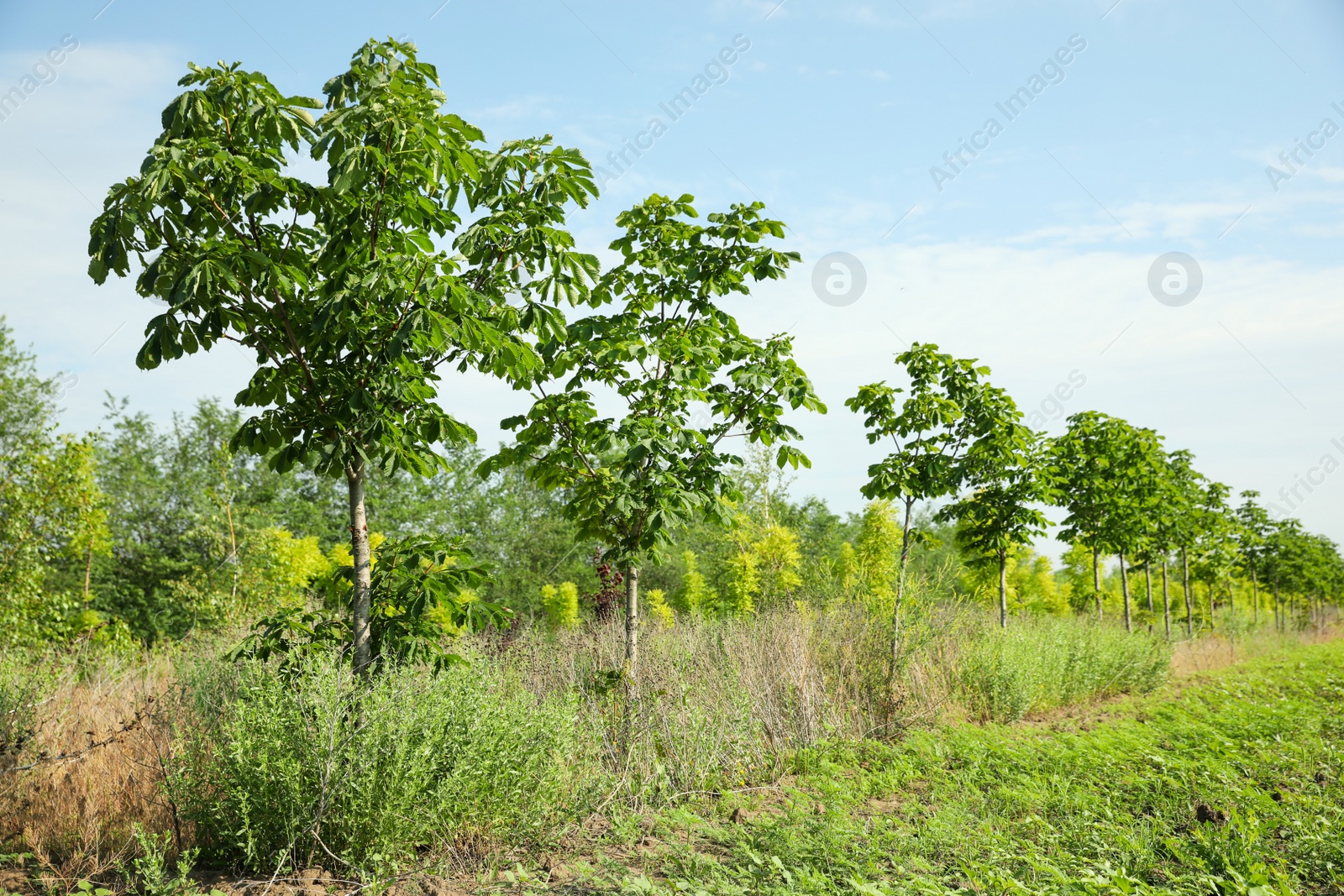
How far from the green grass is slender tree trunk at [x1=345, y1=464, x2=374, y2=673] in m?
1.51

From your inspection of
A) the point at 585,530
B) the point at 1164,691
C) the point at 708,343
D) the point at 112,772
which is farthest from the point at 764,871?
the point at 1164,691

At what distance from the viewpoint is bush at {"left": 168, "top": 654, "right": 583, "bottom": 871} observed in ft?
11.2

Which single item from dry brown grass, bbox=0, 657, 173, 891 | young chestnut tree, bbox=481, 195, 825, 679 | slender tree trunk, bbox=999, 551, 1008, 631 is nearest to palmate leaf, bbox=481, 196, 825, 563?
young chestnut tree, bbox=481, 195, 825, 679

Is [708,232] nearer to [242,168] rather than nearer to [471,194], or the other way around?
[471,194]

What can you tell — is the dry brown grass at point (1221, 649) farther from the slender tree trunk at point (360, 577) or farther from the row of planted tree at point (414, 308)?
the slender tree trunk at point (360, 577)

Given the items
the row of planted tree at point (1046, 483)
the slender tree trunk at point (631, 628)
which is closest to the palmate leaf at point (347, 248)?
the slender tree trunk at point (631, 628)

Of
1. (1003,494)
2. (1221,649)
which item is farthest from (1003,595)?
(1221,649)

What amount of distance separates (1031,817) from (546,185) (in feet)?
14.3

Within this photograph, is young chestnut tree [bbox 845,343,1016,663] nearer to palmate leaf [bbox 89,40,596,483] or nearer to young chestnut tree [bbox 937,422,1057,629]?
young chestnut tree [bbox 937,422,1057,629]

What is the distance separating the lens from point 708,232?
18.9ft

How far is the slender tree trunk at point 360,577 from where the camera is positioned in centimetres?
419

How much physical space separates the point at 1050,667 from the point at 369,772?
744cm

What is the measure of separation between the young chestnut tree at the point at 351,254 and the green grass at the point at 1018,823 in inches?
86.3

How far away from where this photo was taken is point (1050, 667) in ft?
27.7
